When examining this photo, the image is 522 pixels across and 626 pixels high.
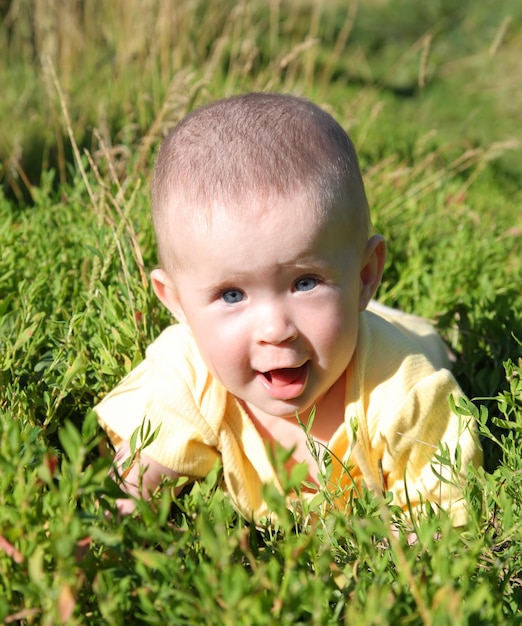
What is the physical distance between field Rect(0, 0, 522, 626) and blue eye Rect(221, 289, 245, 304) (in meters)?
0.44

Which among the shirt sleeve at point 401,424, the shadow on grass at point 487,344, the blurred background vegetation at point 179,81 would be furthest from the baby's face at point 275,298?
the blurred background vegetation at point 179,81

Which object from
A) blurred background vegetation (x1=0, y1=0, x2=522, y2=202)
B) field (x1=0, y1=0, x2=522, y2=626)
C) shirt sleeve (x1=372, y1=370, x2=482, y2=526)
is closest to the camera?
field (x1=0, y1=0, x2=522, y2=626)

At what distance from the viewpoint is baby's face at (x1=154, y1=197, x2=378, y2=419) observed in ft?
6.85

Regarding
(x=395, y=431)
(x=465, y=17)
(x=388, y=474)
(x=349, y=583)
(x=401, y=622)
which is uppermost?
(x=401, y=622)

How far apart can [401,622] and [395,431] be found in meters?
0.99

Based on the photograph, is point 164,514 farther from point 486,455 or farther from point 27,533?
point 486,455

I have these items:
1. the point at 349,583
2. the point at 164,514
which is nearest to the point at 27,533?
the point at 164,514

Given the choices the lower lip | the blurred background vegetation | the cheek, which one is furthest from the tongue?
the blurred background vegetation

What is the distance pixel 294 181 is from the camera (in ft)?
6.90

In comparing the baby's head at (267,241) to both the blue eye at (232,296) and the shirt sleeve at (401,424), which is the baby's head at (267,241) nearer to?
the blue eye at (232,296)

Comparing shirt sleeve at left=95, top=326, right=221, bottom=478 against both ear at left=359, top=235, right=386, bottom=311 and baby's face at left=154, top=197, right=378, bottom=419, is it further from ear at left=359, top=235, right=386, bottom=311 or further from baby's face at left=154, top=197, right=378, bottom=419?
ear at left=359, top=235, right=386, bottom=311

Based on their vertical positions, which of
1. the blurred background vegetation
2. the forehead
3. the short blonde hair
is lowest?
the blurred background vegetation

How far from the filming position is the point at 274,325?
2.13 m

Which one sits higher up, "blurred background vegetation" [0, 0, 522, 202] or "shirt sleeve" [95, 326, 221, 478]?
"shirt sleeve" [95, 326, 221, 478]
